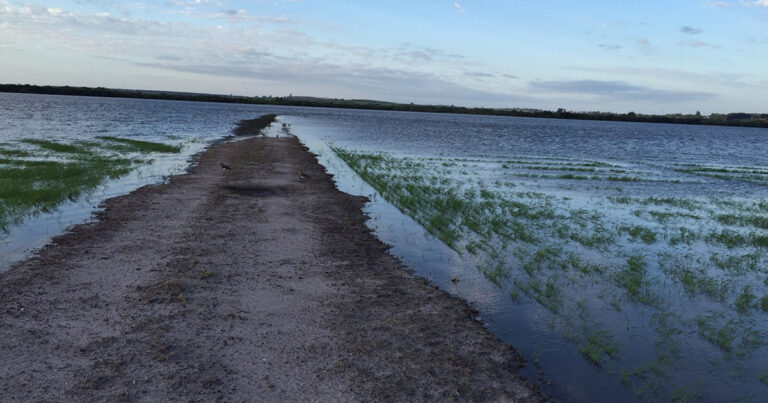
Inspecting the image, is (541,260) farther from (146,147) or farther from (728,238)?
(146,147)

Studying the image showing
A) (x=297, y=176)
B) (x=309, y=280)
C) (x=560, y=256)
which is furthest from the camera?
(x=297, y=176)

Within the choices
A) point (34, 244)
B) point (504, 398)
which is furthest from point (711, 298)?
point (34, 244)

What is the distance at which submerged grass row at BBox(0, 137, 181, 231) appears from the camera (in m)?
17.0

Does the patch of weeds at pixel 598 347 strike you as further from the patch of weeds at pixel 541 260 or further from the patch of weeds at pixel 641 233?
the patch of weeds at pixel 641 233

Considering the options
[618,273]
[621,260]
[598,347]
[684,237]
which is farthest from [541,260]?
[684,237]

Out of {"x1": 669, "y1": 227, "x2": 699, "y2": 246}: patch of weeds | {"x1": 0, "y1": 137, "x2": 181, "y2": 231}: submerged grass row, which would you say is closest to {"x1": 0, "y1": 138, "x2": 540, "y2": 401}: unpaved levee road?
{"x1": 0, "y1": 137, "x2": 181, "y2": 231}: submerged grass row

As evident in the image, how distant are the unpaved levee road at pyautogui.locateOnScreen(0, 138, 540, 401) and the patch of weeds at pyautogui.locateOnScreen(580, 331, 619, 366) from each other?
4.57 feet

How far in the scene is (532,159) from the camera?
45.7 metres

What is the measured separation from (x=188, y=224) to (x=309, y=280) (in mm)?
6216

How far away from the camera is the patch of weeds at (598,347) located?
28.3 ft

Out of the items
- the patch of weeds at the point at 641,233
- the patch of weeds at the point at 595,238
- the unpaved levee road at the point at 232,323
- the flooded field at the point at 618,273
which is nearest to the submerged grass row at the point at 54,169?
the unpaved levee road at the point at 232,323

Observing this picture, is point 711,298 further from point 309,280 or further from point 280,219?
point 280,219

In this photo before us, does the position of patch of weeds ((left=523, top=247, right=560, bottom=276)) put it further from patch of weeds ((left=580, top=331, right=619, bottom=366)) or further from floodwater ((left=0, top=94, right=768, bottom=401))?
patch of weeds ((left=580, top=331, right=619, bottom=366))

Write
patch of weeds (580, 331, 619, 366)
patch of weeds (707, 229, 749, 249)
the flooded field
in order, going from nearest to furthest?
1. the flooded field
2. patch of weeds (580, 331, 619, 366)
3. patch of weeds (707, 229, 749, 249)
